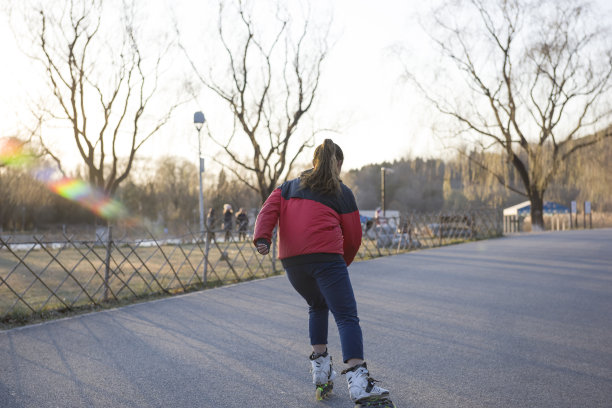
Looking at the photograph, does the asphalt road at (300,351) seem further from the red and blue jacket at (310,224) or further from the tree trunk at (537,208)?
the tree trunk at (537,208)

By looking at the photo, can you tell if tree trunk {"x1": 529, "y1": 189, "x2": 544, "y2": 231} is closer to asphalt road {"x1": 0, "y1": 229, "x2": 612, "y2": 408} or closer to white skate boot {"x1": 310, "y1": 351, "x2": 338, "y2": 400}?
asphalt road {"x1": 0, "y1": 229, "x2": 612, "y2": 408}

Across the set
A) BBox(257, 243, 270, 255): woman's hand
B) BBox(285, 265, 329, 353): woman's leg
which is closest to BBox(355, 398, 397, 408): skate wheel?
BBox(285, 265, 329, 353): woman's leg

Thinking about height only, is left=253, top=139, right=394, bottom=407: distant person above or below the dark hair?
below

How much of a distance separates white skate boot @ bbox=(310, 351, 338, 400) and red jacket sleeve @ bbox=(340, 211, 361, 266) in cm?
67

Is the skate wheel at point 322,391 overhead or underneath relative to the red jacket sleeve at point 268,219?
underneath

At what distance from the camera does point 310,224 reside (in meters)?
3.26

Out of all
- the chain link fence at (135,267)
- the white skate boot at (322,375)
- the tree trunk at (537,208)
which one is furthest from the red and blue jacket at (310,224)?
the tree trunk at (537,208)

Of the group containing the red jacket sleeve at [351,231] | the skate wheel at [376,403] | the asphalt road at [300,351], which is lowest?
the asphalt road at [300,351]

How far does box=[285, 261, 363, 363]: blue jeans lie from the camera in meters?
3.12

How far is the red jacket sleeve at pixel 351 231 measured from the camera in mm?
3395

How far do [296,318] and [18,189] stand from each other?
91.5 ft

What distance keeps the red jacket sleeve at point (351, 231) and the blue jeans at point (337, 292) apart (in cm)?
13

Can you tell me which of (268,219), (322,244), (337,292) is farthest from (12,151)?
(337,292)

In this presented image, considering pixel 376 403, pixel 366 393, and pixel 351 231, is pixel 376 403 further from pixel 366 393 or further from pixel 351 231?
pixel 351 231
